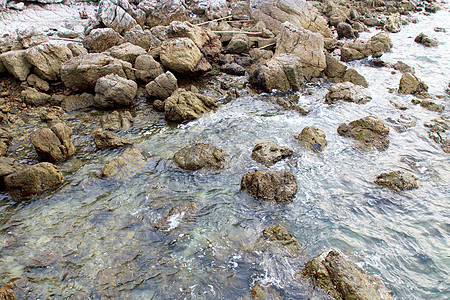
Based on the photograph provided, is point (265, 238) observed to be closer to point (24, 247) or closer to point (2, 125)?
point (24, 247)

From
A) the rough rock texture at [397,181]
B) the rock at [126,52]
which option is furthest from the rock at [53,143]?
the rough rock texture at [397,181]

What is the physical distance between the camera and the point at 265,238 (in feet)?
24.1

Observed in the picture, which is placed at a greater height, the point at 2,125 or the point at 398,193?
the point at 2,125

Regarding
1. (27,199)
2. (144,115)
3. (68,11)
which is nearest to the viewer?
(27,199)

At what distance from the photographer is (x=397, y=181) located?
30.4 ft

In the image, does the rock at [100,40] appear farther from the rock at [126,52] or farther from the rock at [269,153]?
the rock at [269,153]

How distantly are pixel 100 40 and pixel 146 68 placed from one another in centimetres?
443

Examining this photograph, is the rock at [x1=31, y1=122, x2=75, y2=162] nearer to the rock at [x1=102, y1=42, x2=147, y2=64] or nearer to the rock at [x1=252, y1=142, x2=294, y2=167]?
the rock at [x1=102, y1=42, x2=147, y2=64]

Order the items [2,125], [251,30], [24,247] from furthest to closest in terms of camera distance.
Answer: [251,30] → [2,125] → [24,247]

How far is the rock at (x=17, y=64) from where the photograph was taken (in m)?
13.4

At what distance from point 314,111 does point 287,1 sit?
13.1 meters

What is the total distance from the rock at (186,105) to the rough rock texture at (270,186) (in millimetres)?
5301

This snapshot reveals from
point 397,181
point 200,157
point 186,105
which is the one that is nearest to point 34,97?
point 186,105

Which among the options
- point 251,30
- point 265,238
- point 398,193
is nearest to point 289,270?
point 265,238
